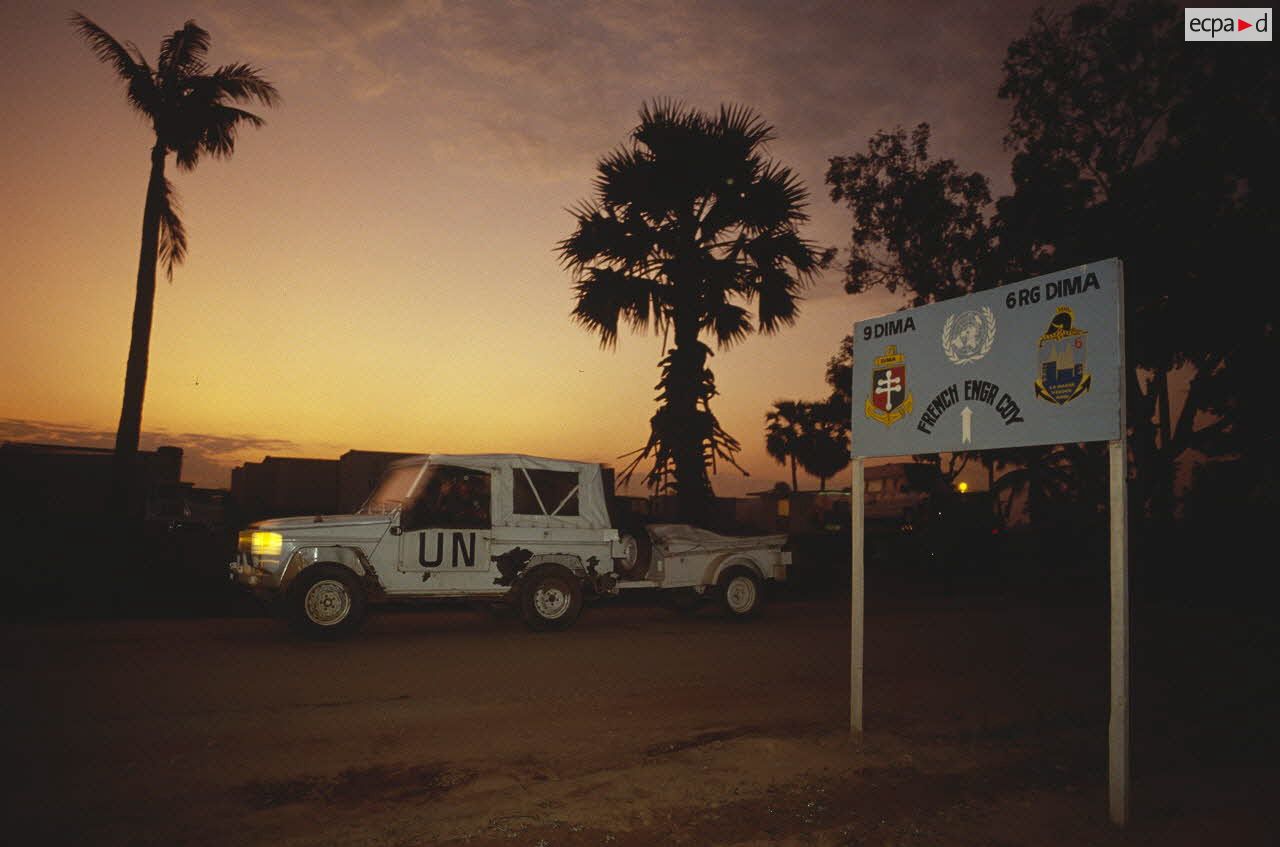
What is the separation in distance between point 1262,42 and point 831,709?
1799 centimetres

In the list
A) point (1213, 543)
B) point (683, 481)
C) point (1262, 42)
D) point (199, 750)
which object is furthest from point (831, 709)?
point (1213, 543)

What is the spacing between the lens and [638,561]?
492 inches

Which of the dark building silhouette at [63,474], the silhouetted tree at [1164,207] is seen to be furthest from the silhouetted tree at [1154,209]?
the dark building silhouette at [63,474]

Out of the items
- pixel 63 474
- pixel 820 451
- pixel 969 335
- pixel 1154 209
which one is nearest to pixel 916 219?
pixel 1154 209

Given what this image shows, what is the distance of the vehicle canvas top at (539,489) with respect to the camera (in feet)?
35.9

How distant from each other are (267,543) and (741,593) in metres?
6.59

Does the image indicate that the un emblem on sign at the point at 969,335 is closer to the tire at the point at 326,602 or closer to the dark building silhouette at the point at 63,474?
the tire at the point at 326,602

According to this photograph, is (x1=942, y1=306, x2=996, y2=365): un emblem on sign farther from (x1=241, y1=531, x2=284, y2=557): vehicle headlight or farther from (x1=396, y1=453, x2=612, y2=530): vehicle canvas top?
(x1=241, y1=531, x2=284, y2=557): vehicle headlight

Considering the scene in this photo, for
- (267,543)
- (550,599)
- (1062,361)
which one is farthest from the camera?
(550,599)

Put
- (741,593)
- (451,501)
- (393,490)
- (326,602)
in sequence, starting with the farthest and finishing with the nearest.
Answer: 1. (741,593)
2. (393,490)
3. (451,501)
4. (326,602)

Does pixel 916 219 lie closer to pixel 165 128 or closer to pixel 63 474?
pixel 165 128

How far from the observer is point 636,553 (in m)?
12.5

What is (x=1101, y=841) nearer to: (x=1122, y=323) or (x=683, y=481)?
(x=1122, y=323)

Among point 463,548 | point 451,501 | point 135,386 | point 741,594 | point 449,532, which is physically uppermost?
point 135,386
